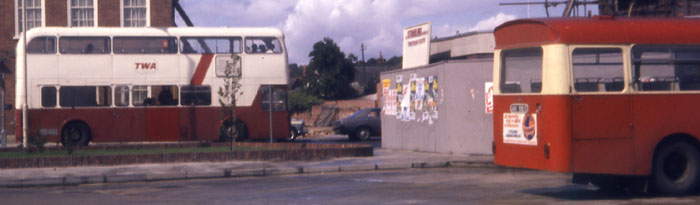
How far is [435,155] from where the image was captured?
21.4m

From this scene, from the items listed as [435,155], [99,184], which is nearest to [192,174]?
[99,184]

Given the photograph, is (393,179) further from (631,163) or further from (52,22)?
(52,22)

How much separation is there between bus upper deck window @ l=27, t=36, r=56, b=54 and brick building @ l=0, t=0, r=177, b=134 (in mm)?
13850

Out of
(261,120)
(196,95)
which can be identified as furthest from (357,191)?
(196,95)

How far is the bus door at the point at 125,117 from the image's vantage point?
27.4 m

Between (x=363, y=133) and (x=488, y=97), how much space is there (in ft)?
43.6

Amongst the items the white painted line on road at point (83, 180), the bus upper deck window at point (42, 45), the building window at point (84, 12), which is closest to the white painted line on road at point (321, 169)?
the white painted line on road at point (83, 180)

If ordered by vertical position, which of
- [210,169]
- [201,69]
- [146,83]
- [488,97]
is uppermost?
[201,69]

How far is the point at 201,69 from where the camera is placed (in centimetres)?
2752

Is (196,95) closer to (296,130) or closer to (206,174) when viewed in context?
(296,130)

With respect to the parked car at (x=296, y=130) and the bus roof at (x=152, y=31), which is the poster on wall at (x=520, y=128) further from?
the parked car at (x=296, y=130)

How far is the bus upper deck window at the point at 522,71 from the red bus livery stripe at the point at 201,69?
16491mm

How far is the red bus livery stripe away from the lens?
90.3ft

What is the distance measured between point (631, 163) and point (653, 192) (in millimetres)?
895
